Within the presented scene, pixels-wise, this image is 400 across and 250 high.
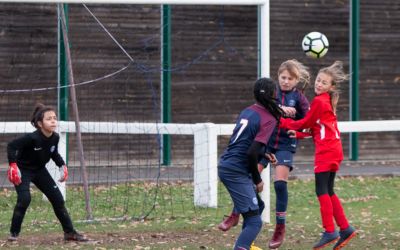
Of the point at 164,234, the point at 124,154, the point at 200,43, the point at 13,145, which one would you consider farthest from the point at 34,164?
the point at 200,43

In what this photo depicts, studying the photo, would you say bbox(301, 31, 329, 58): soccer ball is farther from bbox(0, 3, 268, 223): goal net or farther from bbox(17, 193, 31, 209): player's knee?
bbox(17, 193, 31, 209): player's knee

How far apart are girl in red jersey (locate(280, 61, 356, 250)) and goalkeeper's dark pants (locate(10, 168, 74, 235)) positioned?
2751mm

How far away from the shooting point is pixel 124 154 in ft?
65.7

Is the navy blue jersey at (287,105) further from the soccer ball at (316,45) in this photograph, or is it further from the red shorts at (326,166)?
the soccer ball at (316,45)

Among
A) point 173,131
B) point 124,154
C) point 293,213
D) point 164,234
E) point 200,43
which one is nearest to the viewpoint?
point 164,234

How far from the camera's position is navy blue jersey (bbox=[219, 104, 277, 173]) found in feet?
32.9

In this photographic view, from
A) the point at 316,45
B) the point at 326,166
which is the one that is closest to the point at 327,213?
the point at 326,166

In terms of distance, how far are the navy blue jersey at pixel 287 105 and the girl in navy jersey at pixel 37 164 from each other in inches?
95.4

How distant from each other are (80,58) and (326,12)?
6.07 metres

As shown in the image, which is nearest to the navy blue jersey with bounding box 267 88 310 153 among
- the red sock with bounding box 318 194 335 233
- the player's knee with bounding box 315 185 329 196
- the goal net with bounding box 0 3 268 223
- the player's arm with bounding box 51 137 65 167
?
the player's knee with bounding box 315 185 329 196

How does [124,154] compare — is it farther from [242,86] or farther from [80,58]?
[242,86]

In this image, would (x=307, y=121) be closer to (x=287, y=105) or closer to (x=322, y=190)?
(x=287, y=105)

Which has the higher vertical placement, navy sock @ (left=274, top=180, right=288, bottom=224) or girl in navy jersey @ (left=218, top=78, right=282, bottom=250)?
girl in navy jersey @ (left=218, top=78, right=282, bottom=250)

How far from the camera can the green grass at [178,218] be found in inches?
465
